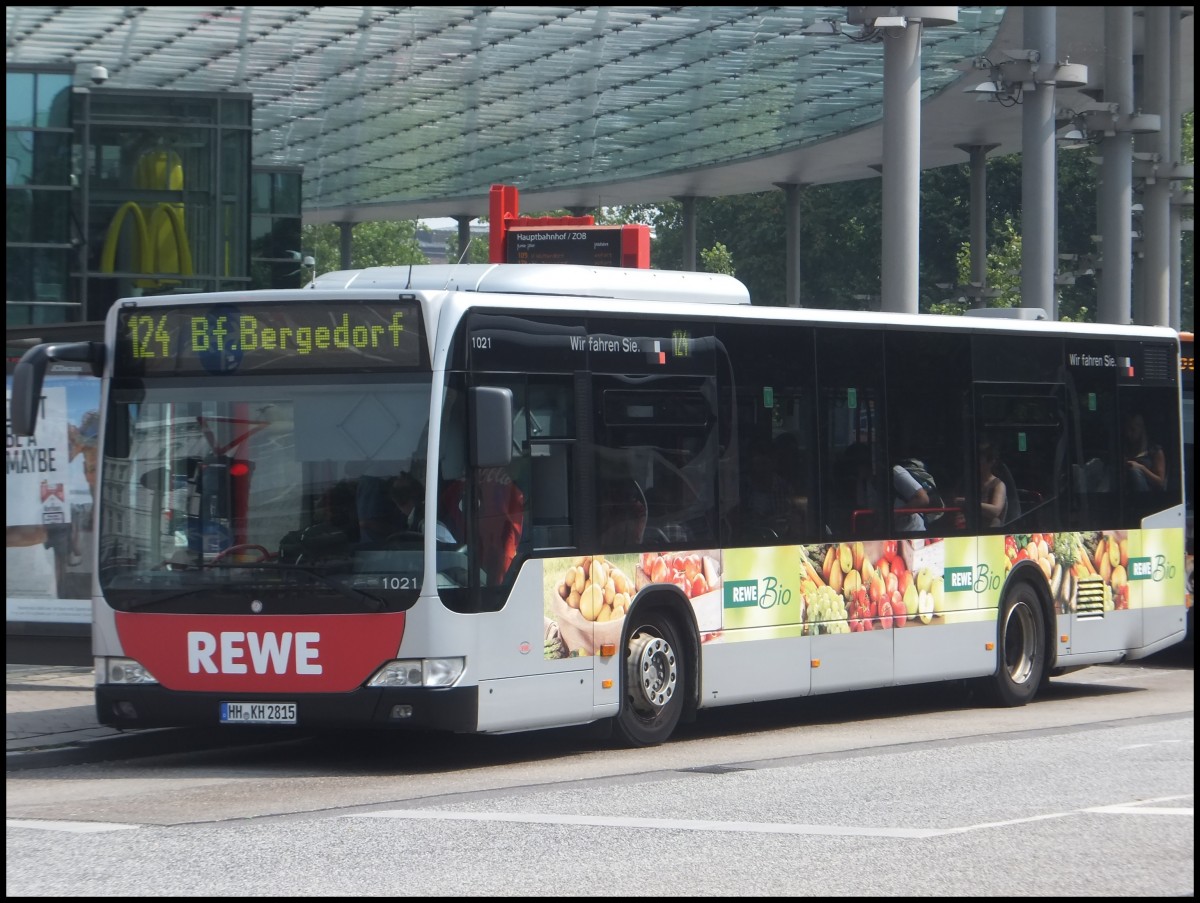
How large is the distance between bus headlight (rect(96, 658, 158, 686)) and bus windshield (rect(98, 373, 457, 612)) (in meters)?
0.33

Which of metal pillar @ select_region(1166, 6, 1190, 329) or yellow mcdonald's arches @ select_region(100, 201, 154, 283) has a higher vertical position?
metal pillar @ select_region(1166, 6, 1190, 329)

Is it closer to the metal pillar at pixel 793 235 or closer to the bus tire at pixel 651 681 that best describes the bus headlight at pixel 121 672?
the bus tire at pixel 651 681

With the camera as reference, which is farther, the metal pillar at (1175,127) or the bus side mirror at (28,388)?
the metal pillar at (1175,127)

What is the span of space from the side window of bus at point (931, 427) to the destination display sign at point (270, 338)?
14.6ft

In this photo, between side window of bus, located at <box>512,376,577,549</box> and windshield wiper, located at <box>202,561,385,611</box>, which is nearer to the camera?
windshield wiper, located at <box>202,561,385,611</box>

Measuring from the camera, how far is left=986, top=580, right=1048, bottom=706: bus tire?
15.7 m

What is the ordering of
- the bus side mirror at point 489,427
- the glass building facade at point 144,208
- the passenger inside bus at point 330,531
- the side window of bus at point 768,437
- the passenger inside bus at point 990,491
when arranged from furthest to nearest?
the glass building facade at point 144,208 → the passenger inside bus at point 990,491 → the side window of bus at point 768,437 → the passenger inside bus at point 330,531 → the bus side mirror at point 489,427

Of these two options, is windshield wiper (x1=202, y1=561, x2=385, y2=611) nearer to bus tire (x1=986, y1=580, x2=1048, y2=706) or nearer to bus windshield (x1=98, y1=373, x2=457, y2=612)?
bus windshield (x1=98, y1=373, x2=457, y2=612)

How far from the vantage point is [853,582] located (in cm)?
1416

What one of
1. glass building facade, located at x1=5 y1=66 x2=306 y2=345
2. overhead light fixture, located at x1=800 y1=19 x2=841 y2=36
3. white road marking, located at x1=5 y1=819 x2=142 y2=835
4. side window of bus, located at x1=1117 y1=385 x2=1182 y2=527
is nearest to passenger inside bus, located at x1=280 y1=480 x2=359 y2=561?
white road marking, located at x1=5 y1=819 x2=142 y2=835

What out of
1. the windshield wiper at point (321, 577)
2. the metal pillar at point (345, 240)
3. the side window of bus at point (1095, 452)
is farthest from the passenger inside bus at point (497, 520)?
the metal pillar at point (345, 240)

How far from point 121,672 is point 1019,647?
24.1ft

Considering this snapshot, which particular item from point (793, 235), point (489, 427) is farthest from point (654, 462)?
point (793, 235)

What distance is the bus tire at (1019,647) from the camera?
15664mm
